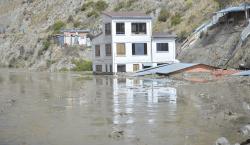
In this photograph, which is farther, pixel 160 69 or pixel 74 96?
pixel 160 69

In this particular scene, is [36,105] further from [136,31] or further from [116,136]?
[136,31]

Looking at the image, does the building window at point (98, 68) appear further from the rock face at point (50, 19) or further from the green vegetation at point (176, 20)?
the green vegetation at point (176, 20)

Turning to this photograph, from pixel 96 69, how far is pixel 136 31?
31.9 feet

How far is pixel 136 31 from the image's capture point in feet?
230

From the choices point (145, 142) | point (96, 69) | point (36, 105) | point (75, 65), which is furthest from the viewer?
point (75, 65)

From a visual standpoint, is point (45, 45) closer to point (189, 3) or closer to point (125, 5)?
point (125, 5)

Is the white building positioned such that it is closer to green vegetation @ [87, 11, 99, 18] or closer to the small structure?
the small structure

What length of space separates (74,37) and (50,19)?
105ft

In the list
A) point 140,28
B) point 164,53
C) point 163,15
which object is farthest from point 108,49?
point 163,15

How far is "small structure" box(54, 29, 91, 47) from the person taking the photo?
101 meters

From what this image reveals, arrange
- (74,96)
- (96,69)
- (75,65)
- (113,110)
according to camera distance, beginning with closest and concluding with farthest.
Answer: (113,110), (74,96), (96,69), (75,65)

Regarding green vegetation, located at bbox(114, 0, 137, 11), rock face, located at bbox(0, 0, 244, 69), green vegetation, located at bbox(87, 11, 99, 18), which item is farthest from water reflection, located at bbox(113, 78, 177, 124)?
green vegetation, located at bbox(87, 11, 99, 18)

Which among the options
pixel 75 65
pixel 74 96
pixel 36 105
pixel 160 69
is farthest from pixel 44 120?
pixel 75 65

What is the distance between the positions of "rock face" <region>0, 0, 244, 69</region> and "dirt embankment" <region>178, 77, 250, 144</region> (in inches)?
916
